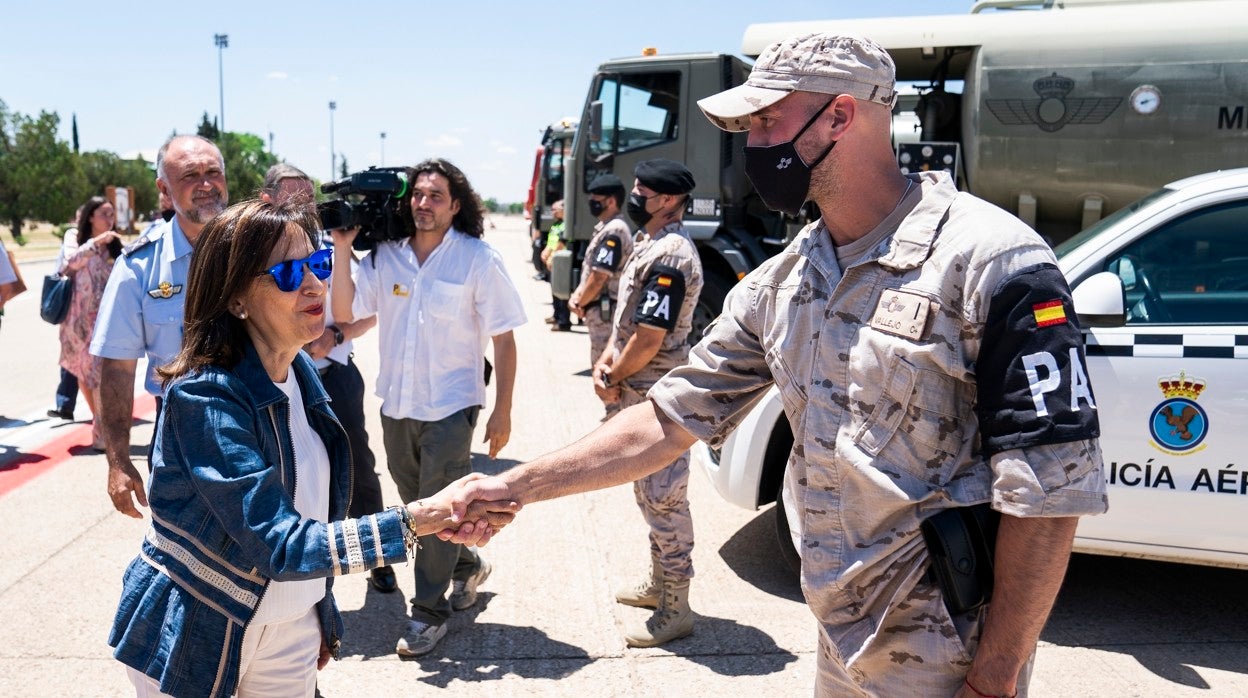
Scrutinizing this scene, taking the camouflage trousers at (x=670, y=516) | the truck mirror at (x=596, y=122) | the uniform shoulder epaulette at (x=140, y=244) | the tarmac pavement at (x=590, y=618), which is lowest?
the tarmac pavement at (x=590, y=618)

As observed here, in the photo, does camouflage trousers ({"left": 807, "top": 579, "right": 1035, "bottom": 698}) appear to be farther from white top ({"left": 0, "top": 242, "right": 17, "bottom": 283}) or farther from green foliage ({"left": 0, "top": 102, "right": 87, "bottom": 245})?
green foliage ({"left": 0, "top": 102, "right": 87, "bottom": 245})

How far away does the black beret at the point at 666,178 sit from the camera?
480 cm

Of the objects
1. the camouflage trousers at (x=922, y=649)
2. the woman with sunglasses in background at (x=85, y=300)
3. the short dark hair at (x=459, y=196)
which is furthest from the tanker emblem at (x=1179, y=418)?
the woman with sunglasses in background at (x=85, y=300)

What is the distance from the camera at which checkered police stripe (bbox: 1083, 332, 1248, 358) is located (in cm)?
400

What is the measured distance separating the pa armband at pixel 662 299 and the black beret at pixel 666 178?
45cm

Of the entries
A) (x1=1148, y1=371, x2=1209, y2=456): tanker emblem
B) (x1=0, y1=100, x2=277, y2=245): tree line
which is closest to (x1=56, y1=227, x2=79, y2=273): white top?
(x1=1148, y1=371, x2=1209, y2=456): tanker emblem

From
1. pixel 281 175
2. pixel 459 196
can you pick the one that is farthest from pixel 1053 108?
pixel 281 175

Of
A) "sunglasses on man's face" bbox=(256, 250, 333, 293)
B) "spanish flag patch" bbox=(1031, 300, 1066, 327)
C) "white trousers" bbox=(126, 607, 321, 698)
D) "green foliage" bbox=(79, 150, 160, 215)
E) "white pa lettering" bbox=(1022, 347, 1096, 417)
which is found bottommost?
"green foliage" bbox=(79, 150, 160, 215)

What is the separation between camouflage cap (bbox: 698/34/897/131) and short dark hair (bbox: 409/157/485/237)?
8.88ft

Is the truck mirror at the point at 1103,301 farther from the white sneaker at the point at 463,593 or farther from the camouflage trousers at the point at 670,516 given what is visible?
the white sneaker at the point at 463,593

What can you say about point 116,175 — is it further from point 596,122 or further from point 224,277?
point 224,277

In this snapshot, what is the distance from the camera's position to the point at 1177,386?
4.03m

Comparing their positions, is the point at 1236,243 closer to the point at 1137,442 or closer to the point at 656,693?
the point at 1137,442

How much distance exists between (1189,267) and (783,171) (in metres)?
3.01
